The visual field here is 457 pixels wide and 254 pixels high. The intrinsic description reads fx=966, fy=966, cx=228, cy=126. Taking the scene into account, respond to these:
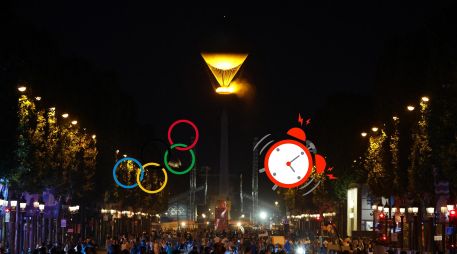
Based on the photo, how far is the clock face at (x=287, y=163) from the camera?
4544 centimetres

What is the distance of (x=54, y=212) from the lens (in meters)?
78.6

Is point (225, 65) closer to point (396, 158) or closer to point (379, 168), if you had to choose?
point (379, 168)

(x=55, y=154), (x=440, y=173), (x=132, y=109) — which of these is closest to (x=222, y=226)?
(x=132, y=109)

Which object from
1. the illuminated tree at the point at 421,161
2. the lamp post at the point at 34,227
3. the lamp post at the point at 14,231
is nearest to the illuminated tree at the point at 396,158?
the illuminated tree at the point at 421,161

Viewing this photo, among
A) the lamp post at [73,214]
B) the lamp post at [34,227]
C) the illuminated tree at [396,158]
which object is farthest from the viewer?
the lamp post at [73,214]

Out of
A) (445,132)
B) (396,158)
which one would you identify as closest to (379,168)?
(396,158)

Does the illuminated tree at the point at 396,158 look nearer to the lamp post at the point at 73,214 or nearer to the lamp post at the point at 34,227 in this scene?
the lamp post at the point at 73,214

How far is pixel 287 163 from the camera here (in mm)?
45562

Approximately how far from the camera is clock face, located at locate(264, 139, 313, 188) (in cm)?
4544

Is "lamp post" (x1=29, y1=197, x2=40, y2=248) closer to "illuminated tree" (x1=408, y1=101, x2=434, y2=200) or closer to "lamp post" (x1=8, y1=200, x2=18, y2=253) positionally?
"lamp post" (x1=8, y1=200, x2=18, y2=253)

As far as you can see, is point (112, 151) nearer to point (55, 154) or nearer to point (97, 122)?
point (97, 122)

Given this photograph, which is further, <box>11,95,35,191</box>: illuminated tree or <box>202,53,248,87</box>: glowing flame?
<box>202,53,248,87</box>: glowing flame

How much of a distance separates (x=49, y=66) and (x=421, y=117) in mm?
25569

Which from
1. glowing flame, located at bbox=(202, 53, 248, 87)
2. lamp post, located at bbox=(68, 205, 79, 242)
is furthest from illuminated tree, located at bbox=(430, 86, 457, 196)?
glowing flame, located at bbox=(202, 53, 248, 87)
